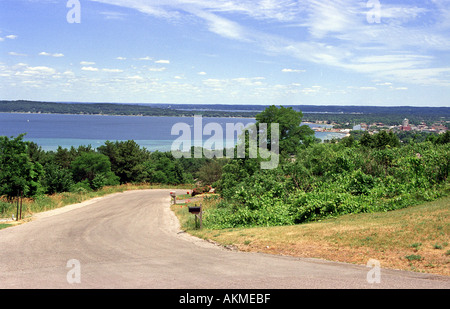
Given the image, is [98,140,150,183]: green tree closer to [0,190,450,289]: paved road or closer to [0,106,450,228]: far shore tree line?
[0,106,450,228]: far shore tree line

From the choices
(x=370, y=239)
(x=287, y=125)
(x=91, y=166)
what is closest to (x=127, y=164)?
(x=91, y=166)

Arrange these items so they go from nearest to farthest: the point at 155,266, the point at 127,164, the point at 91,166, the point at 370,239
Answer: the point at 155,266 → the point at 370,239 → the point at 91,166 → the point at 127,164

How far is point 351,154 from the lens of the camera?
79.3 ft

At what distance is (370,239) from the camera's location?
11.1 metres

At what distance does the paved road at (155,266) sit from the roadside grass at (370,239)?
0.68 metres

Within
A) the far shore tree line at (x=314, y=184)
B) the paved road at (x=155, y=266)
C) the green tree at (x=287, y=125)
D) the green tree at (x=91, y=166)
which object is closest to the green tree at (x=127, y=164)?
the green tree at (x=91, y=166)

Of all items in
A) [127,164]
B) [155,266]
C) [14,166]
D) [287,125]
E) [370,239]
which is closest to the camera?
[155,266]

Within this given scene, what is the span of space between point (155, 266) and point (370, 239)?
6109 mm

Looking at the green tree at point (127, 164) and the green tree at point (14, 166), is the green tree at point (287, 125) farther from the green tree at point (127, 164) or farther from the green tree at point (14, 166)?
the green tree at point (14, 166)

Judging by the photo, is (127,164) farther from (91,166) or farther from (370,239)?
(370,239)

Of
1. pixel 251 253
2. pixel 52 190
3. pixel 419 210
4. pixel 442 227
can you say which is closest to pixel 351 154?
pixel 419 210

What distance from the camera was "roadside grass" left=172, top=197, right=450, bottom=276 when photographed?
31.2 feet
